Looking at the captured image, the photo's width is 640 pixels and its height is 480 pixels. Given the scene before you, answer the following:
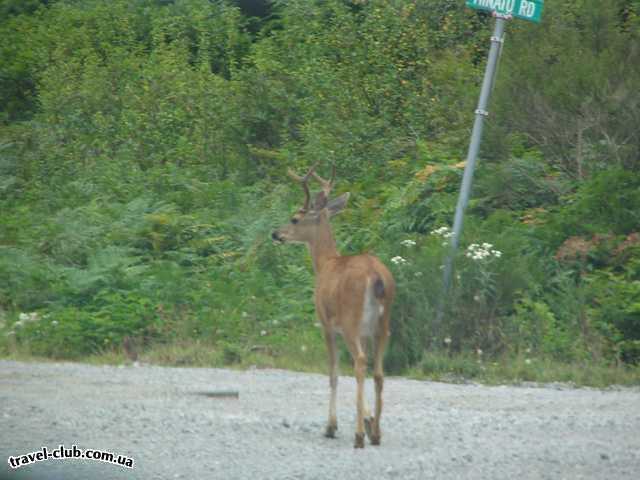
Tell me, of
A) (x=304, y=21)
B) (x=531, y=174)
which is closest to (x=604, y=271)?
(x=531, y=174)

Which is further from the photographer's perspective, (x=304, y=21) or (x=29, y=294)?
(x=304, y=21)

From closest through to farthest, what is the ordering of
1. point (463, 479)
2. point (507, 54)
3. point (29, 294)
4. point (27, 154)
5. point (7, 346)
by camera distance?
1. point (463, 479)
2. point (7, 346)
3. point (29, 294)
4. point (507, 54)
5. point (27, 154)

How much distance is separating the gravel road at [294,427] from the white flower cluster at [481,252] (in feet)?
5.94

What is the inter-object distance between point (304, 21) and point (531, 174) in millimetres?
8643

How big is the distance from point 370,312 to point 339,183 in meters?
10.2

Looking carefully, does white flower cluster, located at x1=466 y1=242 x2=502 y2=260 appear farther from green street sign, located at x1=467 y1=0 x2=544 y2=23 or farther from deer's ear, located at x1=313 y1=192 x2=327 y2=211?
deer's ear, located at x1=313 y1=192 x2=327 y2=211

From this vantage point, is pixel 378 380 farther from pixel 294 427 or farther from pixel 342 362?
pixel 342 362

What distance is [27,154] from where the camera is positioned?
23.5 meters

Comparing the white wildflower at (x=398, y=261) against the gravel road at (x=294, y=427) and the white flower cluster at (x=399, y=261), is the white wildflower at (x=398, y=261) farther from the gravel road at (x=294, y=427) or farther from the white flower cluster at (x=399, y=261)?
the gravel road at (x=294, y=427)

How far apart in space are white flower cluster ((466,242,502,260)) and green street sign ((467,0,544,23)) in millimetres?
2543

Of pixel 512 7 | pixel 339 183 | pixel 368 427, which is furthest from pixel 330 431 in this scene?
pixel 339 183

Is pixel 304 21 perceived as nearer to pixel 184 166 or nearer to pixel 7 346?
pixel 184 166

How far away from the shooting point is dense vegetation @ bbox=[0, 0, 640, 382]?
13.7 meters

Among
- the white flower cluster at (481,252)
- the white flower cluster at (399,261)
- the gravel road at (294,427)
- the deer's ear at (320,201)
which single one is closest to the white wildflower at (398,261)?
the white flower cluster at (399,261)
